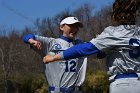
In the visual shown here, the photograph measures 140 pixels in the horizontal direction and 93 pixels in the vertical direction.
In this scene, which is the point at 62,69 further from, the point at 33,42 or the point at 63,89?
the point at 33,42

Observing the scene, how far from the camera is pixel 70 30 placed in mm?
7113

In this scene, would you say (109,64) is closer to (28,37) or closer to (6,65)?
(28,37)

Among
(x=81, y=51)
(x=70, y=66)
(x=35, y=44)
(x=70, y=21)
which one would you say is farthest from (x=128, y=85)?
(x=70, y=21)

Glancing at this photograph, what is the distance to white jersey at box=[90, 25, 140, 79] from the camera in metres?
4.32

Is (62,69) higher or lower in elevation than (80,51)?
lower

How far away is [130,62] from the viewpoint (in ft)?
14.3

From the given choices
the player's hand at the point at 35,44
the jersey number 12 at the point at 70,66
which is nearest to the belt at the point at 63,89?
the jersey number 12 at the point at 70,66

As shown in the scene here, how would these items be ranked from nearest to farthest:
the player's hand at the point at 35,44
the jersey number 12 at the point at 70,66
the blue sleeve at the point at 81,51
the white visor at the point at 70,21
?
the blue sleeve at the point at 81,51, the player's hand at the point at 35,44, the jersey number 12 at the point at 70,66, the white visor at the point at 70,21

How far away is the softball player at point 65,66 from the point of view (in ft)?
22.7

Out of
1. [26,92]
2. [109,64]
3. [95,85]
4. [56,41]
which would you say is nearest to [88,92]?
[95,85]

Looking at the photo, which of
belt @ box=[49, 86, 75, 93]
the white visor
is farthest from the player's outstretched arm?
the white visor

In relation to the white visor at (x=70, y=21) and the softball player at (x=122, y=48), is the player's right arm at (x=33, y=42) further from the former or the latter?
the softball player at (x=122, y=48)

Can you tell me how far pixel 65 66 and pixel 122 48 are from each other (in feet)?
8.73

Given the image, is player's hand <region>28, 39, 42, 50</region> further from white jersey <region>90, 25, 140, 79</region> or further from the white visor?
white jersey <region>90, 25, 140, 79</region>
